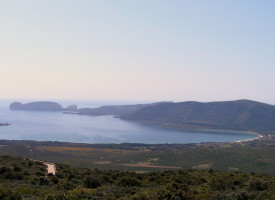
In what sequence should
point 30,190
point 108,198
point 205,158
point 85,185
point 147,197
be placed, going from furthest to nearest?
point 205,158, point 85,185, point 30,190, point 108,198, point 147,197

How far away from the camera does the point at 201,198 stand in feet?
42.5

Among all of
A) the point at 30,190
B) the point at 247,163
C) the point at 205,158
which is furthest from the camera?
the point at 205,158

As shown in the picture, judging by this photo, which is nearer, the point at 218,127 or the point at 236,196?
the point at 236,196

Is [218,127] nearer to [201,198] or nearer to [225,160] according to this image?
[225,160]

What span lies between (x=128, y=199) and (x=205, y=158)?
55092 millimetres

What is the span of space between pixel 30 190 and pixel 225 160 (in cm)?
5317

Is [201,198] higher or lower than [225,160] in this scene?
higher

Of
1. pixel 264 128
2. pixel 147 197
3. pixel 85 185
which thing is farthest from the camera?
pixel 264 128

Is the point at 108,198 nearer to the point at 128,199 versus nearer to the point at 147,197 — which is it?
the point at 128,199

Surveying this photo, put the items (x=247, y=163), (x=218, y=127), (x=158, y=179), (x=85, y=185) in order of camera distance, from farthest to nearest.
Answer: (x=218, y=127) → (x=247, y=163) → (x=158, y=179) → (x=85, y=185)

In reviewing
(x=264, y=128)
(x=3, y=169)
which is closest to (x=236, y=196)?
(x=3, y=169)

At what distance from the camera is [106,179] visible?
65.9 ft

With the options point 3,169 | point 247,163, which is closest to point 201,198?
point 3,169

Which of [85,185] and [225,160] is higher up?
[85,185]
